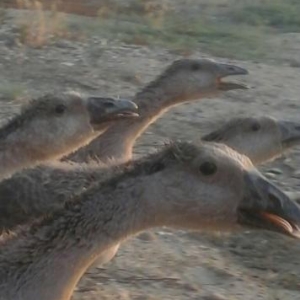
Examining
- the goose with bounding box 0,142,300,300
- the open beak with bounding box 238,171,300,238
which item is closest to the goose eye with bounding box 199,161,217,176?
the goose with bounding box 0,142,300,300

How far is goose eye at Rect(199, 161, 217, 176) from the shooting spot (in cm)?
640

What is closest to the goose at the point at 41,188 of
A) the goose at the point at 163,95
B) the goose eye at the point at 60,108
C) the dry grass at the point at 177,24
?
the goose eye at the point at 60,108

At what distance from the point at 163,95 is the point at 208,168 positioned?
399cm

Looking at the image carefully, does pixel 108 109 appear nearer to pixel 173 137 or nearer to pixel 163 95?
pixel 163 95

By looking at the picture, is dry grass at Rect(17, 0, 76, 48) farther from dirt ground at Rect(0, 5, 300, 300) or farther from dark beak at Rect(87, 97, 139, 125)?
dark beak at Rect(87, 97, 139, 125)

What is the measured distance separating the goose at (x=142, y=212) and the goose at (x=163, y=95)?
3005mm

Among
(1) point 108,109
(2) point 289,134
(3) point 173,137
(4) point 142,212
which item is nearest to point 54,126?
(1) point 108,109

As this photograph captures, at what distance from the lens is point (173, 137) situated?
11539 millimetres

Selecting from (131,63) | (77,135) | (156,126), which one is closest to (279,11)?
(131,63)

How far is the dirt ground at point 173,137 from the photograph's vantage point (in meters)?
7.84

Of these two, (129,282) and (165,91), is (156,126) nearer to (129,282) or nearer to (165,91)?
(165,91)

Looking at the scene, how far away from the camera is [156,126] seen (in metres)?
12.0

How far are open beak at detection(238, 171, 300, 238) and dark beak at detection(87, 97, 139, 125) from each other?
240cm

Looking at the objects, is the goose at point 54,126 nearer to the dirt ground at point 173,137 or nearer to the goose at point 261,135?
the dirt ground at point 173,137
